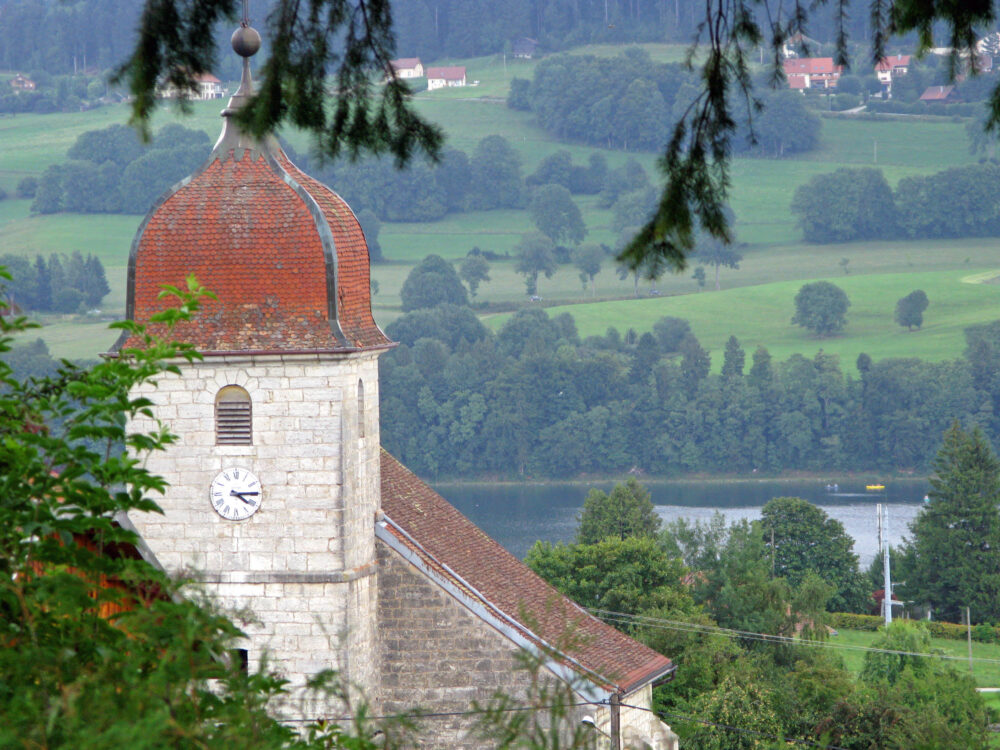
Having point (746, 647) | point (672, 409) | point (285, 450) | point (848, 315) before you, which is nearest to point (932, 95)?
point (848, 315)

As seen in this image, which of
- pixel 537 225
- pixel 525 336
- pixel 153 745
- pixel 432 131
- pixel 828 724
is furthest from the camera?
pixel 537 225

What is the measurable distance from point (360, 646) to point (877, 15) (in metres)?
12.4

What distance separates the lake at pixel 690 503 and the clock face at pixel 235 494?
58.6m

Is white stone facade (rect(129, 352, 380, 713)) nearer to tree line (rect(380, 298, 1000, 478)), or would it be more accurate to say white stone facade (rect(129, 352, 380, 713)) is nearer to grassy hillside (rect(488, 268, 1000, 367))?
tree line (rect(380, 298, 1000, 478))

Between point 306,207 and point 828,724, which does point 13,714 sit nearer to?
point 306,207

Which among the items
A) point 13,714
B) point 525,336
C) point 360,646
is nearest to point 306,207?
point 360,646

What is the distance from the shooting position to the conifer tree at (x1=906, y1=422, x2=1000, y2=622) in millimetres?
70375

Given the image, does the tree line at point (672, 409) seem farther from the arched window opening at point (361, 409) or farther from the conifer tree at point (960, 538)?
the arched window opening at point (361, 409)

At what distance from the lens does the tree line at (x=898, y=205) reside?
516ft

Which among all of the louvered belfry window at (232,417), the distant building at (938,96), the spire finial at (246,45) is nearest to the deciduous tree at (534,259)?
the distant building at (938,96)

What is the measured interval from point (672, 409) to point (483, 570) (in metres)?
105

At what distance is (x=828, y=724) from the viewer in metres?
32.1

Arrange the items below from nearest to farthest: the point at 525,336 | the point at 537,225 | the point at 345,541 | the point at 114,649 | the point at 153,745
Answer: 1. the point at 153,745
2. the point at 114,649
3. the point at 345,541
4. the point at 525,336
5. the point at 537,225

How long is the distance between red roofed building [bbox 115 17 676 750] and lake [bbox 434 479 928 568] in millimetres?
57837
